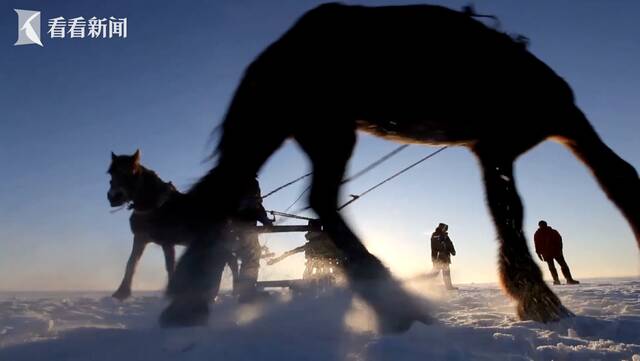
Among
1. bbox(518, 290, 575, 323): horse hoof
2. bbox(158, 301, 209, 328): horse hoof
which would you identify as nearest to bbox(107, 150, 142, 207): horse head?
bbox(158, 301, 209, 328): horse hoof

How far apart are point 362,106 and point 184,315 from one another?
1.38 m

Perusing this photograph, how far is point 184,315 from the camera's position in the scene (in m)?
2.26

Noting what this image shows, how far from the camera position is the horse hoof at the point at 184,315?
2.24 m

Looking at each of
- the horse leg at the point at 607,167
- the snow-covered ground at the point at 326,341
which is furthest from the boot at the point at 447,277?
the snow-covered ground at the point at 326,341

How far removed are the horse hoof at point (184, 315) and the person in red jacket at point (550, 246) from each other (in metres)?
11.9

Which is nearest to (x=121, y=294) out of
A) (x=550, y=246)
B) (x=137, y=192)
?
(x=137, y=192)

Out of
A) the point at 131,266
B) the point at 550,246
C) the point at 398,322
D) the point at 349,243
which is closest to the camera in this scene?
the point at 398,322

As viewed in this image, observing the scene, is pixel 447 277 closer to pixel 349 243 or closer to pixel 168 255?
pixel 168 255

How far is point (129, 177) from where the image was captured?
667 cm

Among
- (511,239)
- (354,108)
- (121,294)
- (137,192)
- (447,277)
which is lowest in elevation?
(447,277)

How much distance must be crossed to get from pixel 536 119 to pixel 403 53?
115cm

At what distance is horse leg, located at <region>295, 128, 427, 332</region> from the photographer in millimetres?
2248

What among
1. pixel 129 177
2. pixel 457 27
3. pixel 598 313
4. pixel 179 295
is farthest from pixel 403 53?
pixel 129 177

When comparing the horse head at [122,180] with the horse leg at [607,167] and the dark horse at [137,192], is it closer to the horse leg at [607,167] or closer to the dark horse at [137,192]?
the dark horse at [137,192]
